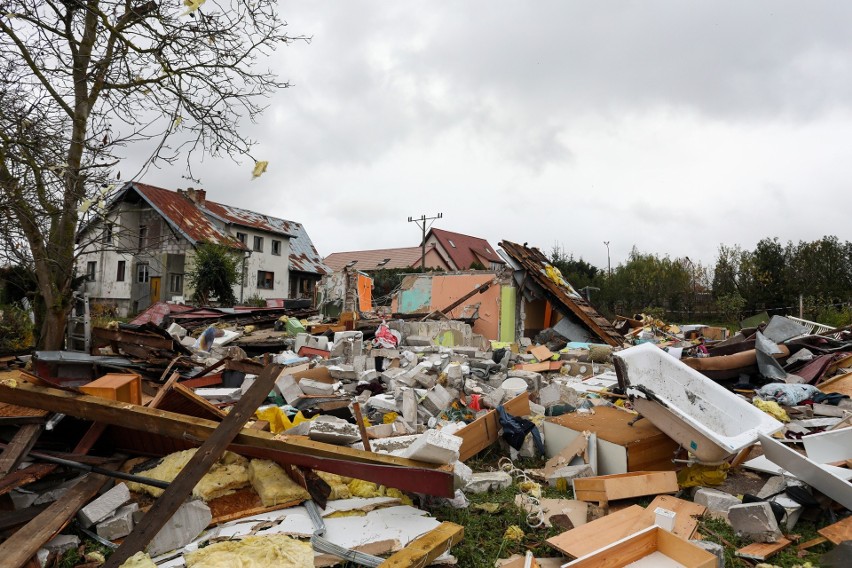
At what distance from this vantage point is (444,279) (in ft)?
45.7

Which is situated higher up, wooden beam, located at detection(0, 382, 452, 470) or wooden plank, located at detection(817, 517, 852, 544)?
wooden beam, located at detection(0, 382, 452, 470)

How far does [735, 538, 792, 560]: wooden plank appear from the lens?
2.92m

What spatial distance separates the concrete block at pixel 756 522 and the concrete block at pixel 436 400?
303cm

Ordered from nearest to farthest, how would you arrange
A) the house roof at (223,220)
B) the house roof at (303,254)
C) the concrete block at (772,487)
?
the concrete block at (772,487) < the house roof at (223,220) < the house roof at (303,254)

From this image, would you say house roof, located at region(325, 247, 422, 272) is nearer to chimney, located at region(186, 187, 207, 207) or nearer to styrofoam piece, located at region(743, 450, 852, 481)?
chimney, located at region(186, 187, 207, 207)

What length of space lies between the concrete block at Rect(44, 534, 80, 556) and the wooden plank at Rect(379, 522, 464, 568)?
64.7 inches

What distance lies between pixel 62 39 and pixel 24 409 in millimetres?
3093

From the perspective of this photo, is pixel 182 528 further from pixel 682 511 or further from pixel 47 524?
pixel 682 511

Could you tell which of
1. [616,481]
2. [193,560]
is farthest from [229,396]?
[616,481]

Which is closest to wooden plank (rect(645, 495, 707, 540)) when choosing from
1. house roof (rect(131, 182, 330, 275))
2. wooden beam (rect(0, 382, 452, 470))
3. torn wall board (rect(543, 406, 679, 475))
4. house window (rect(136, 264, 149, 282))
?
torn wall board (rect(543, 406, 679, 475))

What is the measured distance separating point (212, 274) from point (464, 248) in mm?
23051

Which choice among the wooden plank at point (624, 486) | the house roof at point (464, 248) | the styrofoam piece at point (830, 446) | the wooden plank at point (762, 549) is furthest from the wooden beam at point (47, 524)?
the house roof at point (464, 248)

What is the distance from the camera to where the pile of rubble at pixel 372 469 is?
8.89 ft

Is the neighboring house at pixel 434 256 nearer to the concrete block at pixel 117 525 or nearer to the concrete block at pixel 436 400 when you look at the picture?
the concrete block at pixel 436 400
